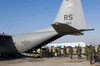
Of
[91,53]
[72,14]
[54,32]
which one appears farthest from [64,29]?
[91,53]

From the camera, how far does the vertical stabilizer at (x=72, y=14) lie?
13.1 m

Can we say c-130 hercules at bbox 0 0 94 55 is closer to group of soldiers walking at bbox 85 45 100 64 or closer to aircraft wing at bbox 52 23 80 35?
aircraft wing at bbox 52 23 80 35

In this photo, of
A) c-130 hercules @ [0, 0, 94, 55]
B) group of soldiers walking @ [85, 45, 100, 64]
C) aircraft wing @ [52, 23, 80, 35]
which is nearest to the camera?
group of soldiers walking @ [85, 45, 100, 64]

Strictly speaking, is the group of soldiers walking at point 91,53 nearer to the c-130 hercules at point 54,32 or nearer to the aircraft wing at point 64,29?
the c-130 hercules at point 54,32

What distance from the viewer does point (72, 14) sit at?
14070mm

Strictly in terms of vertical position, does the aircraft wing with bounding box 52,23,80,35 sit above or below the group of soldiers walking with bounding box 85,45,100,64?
above

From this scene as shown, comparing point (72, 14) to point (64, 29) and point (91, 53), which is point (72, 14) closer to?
point (64, 29)

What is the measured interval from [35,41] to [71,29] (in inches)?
189

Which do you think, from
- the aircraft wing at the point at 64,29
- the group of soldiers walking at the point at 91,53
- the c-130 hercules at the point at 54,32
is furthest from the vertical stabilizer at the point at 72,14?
the group of soldiers walking at the point at 91,53

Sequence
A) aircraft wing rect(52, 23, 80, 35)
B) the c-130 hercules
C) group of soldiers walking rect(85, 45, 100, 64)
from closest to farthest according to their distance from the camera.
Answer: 1. group of soldiers walking rect(85, 45, 100, 64)
2. aircraft wing rect(52, 23, 80, 35)
3. the c-130 hercules

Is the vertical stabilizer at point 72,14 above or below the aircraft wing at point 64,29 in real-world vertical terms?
above

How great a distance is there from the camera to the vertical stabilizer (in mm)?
13062

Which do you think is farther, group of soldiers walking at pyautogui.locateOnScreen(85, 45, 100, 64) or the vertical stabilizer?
the vertical stabilizer

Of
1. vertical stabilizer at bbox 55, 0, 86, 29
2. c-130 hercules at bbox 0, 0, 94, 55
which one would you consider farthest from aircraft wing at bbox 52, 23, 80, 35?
vertical stabilizer at bbox 55, 0, 86, 29
